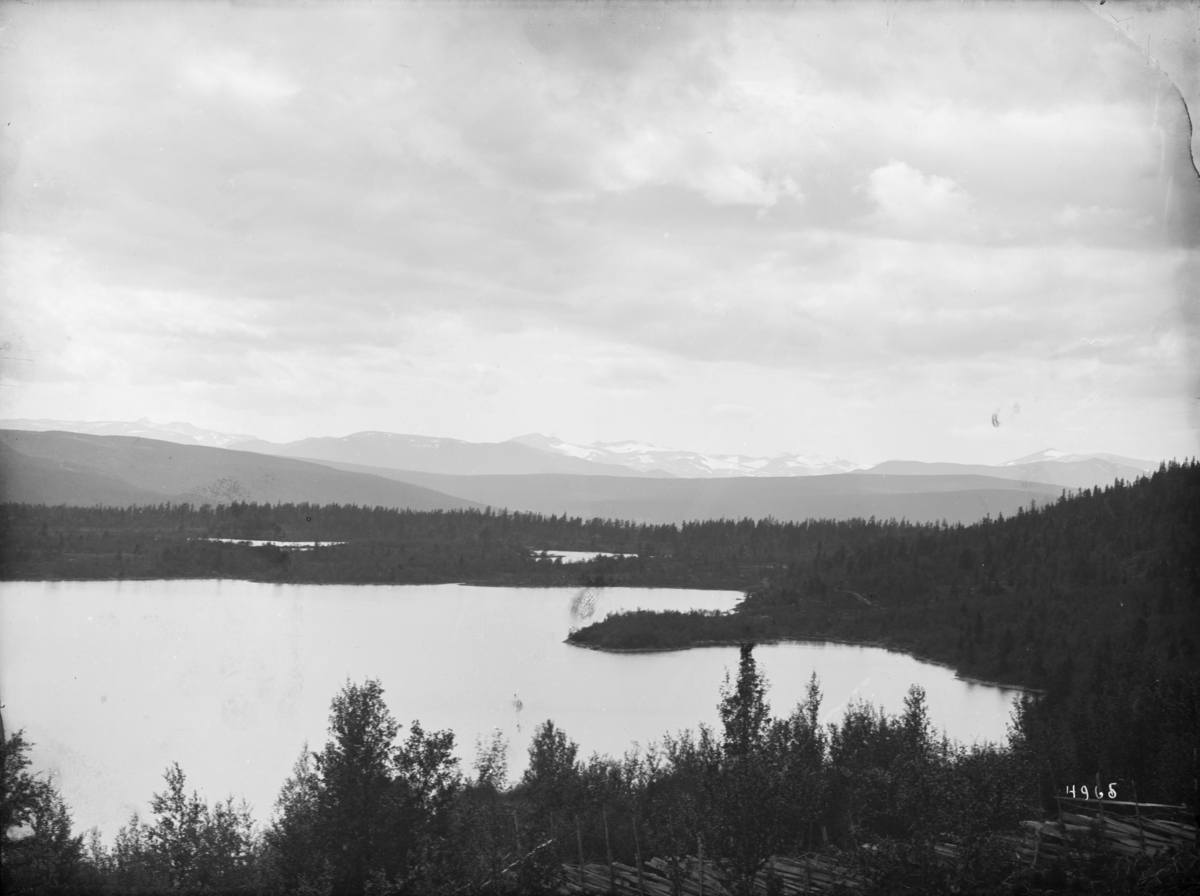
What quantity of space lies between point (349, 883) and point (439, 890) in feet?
10.1

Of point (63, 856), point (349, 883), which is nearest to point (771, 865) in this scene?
point (349, 883)

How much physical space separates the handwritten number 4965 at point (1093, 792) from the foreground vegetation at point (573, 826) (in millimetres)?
934

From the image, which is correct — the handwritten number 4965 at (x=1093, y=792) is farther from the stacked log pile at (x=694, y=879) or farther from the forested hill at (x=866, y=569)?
the forested hill at (x=866, y=569)

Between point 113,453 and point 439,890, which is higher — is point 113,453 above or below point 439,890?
above

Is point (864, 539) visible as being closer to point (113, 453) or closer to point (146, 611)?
point (146, 611)

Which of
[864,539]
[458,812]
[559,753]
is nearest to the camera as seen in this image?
[458,812]

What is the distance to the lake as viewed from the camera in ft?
98.2

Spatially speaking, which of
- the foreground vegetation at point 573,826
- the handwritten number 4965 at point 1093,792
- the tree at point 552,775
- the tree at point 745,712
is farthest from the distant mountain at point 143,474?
the handwritten number 4965 at point 1093,792

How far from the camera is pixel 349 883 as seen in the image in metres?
18.0

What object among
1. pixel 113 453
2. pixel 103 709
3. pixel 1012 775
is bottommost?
pixel 103 709

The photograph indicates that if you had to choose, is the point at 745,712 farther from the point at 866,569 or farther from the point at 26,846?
the point at 866,569

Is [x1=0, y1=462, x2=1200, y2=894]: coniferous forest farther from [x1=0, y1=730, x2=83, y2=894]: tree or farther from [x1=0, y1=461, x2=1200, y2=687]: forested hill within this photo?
[x1=0, y1=461, x2=1200, y2=687]: forested hill

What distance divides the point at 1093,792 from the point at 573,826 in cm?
1181

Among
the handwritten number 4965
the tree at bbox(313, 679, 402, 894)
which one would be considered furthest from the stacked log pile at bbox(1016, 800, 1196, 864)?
the tree at bbox(313, 679, 402, 894)
